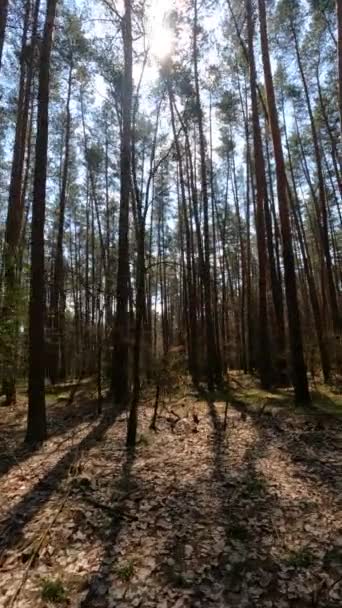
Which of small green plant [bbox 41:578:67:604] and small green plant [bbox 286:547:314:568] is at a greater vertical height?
small green plant [bbox 286:547:314:568]

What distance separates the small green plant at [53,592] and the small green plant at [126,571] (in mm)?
444

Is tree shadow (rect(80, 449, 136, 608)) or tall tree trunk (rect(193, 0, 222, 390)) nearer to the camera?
tree shadow (rect(80, 449, 136, 608))

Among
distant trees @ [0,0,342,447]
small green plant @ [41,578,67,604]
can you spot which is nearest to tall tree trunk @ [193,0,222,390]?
distant trees @ [0,0,342,447]

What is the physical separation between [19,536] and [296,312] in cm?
659

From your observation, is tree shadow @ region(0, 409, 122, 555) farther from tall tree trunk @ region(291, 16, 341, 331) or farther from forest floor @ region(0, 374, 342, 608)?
tall tree trunk @ region(291, 16, 341, 331)

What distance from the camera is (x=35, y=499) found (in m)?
4.66

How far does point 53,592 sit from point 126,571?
571 millimetres

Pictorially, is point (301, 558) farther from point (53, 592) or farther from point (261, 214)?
point (261, 214)

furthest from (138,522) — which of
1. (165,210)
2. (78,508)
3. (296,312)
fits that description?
(165,210)

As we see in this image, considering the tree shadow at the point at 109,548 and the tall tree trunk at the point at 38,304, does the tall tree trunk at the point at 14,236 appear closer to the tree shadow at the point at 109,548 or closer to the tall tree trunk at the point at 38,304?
the tall tree trunk at the point at 38,304

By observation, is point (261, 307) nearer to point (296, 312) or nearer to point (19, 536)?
point (296, 312)

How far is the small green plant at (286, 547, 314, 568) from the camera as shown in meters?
3.23

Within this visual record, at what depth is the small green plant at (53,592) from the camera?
2.96 metres

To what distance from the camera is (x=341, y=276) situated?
2352cm
